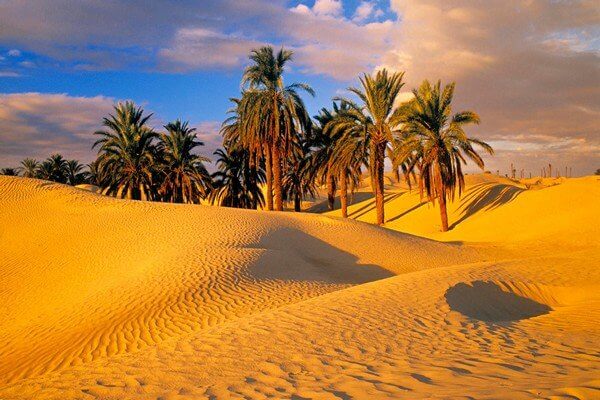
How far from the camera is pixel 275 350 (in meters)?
5.76

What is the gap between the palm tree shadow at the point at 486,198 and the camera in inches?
1287

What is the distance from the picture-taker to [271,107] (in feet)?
98.7

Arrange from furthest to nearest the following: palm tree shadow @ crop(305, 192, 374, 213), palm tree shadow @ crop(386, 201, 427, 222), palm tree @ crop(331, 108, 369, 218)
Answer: palm tree shadow @ crop(305, 192, 374, 213) → palm tree shadow @ crop(386, 201, 427, 222) → palm tree @ crop(331, 108, 369, 218)

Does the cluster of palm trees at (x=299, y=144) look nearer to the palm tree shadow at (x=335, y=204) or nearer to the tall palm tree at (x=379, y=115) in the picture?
the tall palm tree at (x=379, y=115)

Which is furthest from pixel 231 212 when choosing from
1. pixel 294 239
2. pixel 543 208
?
pixel 543 208

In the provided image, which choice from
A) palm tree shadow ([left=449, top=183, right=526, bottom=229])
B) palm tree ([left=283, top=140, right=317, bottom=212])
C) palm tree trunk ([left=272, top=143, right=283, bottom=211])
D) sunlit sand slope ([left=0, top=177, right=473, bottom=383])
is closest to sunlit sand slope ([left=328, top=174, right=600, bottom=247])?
palm tree shadow ([left=449, top=183, right=526, bottom=229])

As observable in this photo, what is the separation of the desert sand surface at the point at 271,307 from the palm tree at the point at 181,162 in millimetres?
14749

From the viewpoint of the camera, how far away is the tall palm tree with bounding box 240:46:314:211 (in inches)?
1176

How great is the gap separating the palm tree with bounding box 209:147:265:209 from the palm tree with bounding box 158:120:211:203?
208cm

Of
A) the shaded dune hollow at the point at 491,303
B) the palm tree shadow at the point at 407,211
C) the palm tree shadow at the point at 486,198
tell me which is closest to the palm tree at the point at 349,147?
the palm tree shadow at the point at 407,211

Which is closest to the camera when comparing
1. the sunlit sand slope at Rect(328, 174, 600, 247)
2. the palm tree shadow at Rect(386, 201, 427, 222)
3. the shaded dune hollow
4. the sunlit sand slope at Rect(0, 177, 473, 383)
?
the shaded dune hollow

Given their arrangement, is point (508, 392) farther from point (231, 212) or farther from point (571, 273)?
point (231, 212)

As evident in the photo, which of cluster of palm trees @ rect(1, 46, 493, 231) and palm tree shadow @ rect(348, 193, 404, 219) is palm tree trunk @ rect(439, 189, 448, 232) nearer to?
cluster of palm trees @ rect(1, 46, 493, 231)

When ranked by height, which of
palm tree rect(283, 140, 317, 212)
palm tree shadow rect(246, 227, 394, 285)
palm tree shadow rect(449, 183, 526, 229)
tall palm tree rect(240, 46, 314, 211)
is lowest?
palm tree shadow rect(246, 227, 394, 285)
